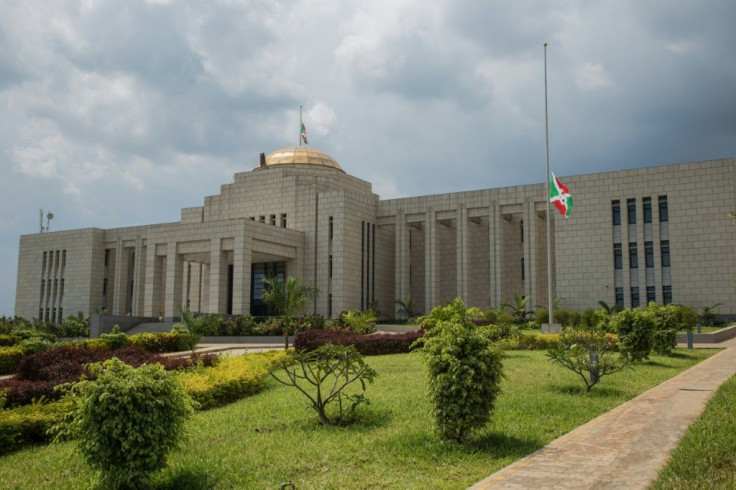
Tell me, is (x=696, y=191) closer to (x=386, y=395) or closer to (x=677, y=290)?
(x=677, y=290)

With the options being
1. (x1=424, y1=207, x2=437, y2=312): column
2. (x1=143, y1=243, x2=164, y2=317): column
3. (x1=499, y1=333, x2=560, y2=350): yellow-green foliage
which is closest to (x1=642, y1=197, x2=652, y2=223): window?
(x1=424, y1=207, x2=437, y2=312): column

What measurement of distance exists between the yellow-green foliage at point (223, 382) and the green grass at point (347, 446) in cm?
39

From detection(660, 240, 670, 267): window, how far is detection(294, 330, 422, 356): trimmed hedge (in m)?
19.3

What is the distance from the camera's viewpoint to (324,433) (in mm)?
8859

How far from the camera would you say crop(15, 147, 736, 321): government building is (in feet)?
112

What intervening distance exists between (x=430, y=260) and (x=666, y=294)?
1330 centimetres

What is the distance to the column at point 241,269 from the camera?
35812 mm

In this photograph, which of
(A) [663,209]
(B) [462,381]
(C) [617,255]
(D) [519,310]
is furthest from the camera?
(C) [617,255]

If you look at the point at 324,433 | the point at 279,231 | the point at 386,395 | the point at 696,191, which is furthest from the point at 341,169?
the point at 324,433

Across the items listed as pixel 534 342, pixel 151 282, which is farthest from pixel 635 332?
pixel 151 282

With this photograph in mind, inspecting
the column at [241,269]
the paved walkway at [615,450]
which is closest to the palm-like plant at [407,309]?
the column at [241,269]

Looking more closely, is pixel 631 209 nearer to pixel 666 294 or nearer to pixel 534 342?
pixel 666 294

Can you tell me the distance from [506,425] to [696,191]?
2954cm

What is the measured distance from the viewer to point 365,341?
2066 centimetres
